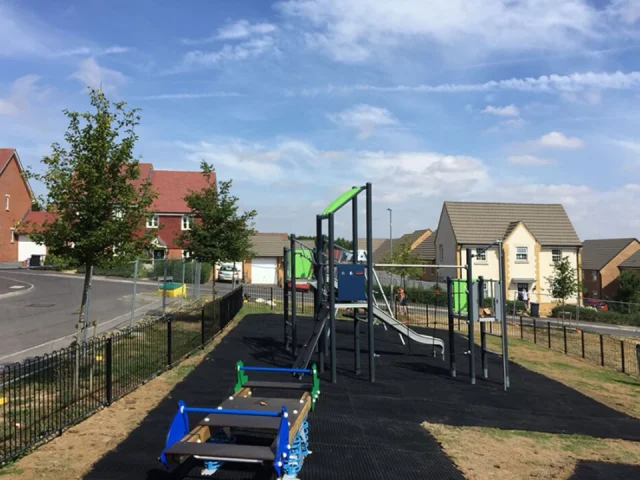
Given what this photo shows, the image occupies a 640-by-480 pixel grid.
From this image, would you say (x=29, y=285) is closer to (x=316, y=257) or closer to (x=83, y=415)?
(x=316, y=257)

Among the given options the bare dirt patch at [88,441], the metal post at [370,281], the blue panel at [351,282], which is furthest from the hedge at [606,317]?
the bare dirt patch at [88,441]

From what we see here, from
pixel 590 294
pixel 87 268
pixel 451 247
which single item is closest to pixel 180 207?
pixel 451 247

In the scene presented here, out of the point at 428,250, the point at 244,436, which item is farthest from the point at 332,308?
the point at 428,250

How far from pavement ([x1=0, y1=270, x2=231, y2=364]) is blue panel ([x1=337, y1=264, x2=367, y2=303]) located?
6968 mm

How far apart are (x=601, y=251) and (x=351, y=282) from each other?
59.7m

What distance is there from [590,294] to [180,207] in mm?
47779

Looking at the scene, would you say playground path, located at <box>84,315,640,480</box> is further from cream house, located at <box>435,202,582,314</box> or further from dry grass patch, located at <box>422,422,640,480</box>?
cream house, located at <box>435,202,582,314</box>

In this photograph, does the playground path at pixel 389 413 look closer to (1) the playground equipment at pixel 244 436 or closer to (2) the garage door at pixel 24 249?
(1) the playground equipment at pixel 244 436

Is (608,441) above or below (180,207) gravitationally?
below

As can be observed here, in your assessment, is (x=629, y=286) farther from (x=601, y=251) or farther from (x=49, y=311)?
(x=49, y=311)

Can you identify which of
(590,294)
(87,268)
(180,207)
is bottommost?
(590,294)

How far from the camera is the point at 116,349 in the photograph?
436 inches

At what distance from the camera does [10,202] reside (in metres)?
44.9

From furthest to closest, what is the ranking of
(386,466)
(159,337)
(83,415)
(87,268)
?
(159,337) < (87,268) < (83,415) < (386,466)
